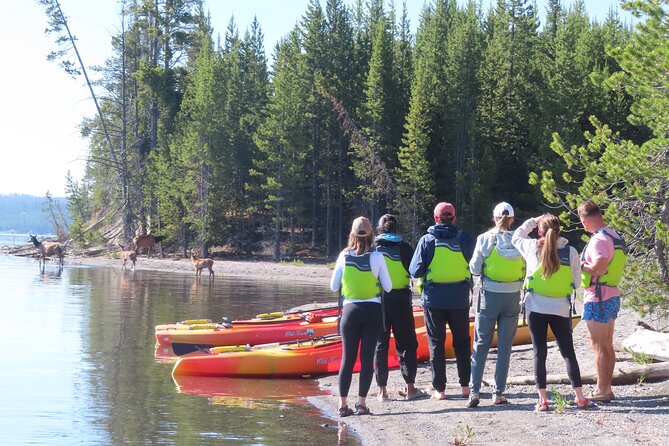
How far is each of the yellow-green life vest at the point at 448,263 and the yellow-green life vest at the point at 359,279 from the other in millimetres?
755

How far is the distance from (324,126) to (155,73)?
13219mm

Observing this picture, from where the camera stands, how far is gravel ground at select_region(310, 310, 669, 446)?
302 inches

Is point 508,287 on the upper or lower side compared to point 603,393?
upper

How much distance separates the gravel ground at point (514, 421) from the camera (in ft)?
25.2

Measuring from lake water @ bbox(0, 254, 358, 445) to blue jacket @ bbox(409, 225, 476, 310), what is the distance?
5.77 feet

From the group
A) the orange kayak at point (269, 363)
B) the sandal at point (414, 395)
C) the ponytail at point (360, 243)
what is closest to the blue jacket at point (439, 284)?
the ponytail at point (360, 243)

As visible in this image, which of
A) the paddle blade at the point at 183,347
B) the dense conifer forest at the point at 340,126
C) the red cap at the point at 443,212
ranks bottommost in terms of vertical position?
the paddle blade at the point at 183,347

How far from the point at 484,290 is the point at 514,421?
1.38 m

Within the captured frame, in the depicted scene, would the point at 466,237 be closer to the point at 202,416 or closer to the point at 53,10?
the point at 202,416

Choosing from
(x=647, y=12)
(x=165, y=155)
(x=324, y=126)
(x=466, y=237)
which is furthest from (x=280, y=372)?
(x=165, y=155)

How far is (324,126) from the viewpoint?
52312mm

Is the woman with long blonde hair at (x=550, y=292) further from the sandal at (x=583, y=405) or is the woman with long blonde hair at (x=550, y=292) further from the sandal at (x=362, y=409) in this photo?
the sandal at (x=362, y=409)

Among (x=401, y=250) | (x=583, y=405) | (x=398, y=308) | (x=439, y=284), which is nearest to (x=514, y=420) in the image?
(x=583, y=405)

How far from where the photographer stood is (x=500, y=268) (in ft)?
28.9
